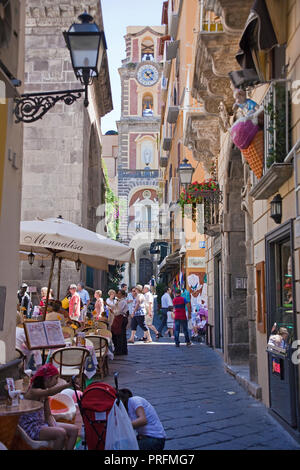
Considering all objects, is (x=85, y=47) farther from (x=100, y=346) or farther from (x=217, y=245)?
(x=217, y=245)

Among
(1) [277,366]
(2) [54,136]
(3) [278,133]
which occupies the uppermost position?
(2) [54,136]

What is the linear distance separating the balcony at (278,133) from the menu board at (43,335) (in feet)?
10.3

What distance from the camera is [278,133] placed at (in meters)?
5.98

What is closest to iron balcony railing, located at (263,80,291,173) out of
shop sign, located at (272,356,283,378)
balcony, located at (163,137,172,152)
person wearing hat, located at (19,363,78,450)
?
shop sign, located at (272,356,283,378)

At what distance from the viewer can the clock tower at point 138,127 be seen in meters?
52.2

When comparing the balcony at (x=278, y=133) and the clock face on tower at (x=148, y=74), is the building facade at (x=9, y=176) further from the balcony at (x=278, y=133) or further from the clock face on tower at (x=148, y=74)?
the clock face on tower at (x=148, y=74)

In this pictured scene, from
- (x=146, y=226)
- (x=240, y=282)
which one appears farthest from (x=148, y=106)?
(x=240, y=282)

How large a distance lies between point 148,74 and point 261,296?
46.9m

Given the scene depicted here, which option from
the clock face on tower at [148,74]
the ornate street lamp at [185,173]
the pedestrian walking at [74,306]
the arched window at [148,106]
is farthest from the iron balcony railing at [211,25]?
the arched window at [148,106]

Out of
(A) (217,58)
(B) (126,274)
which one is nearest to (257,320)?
(A) (217,58)

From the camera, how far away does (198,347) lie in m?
15.6

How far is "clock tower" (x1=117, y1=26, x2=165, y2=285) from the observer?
5222cm

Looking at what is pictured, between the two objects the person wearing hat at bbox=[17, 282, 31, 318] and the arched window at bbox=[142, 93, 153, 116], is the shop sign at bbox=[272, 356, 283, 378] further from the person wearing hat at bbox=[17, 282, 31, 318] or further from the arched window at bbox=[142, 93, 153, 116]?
the arched window at bbox=[142, 93, 153, 116]

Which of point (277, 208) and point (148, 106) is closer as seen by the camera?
point (277, 208)
